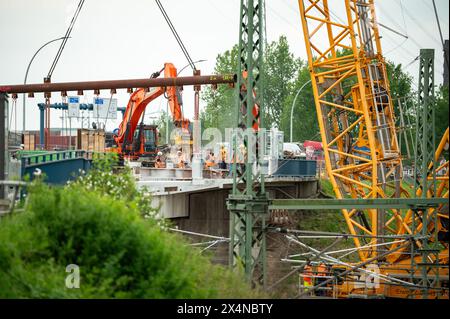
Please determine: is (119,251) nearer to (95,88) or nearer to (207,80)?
(207,80)

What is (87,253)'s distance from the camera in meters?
18.9

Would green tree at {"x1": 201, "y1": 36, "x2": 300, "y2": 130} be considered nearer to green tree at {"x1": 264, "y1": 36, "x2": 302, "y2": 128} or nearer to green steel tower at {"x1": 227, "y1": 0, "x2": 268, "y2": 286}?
green tree at {"x1": 264, "y1": 36, "x2": 302, "y2": 128}

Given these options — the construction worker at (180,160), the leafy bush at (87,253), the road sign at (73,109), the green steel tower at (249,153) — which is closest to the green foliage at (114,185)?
the green steel tower at (249,153)

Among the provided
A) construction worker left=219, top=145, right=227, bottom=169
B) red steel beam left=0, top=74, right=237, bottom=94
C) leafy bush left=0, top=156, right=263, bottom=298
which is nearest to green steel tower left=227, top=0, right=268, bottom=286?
leafy bush left=0, top=156, right=263, bottom=298

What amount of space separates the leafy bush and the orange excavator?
103 feet

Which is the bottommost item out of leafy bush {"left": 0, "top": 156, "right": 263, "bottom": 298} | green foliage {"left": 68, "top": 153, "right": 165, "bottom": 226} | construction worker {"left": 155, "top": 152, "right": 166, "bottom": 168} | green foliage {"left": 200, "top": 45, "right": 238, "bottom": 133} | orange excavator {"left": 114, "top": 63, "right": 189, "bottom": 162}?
leafy bush {"left": 0, "top": 156, "right": 263, "bottom": 298}

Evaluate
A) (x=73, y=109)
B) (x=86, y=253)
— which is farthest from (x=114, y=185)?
(x=73, y=109)

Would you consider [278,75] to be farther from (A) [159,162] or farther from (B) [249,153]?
(B) [249,153]

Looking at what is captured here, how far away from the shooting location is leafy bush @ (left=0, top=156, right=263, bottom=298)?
18.0 metres

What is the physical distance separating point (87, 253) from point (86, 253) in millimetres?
18
